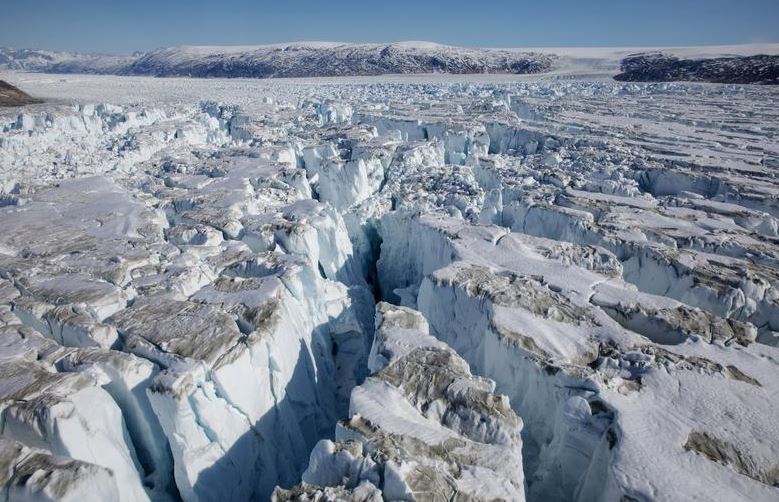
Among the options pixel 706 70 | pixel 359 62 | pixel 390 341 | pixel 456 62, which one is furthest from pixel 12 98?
pixel 456 62

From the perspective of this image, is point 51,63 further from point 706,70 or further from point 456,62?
point 706,70

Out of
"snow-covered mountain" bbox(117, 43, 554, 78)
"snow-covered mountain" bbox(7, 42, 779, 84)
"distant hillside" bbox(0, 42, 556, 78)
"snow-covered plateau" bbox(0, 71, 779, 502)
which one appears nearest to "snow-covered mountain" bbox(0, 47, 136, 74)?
"snow-covered mountain" bbox(7, 42, 779, 84)

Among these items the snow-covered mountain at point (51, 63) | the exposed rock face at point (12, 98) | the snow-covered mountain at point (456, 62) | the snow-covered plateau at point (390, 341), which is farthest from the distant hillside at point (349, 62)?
the snow-covered plateau at point (390, 341)

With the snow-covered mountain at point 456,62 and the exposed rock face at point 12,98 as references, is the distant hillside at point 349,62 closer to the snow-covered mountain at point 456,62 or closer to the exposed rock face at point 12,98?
the snow-covered mountain at point 456,62

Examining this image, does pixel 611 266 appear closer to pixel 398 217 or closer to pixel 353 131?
pixel 398 217

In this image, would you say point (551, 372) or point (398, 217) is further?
point (398, 217)

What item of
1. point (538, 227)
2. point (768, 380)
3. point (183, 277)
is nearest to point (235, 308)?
point (183, 277)

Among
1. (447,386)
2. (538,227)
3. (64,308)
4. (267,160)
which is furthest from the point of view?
(267,160)
